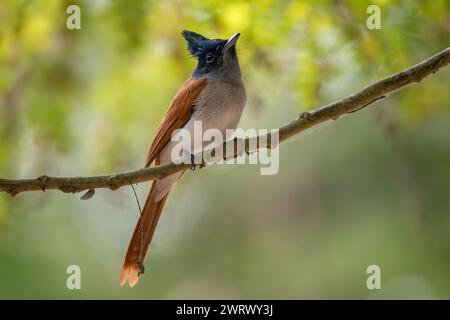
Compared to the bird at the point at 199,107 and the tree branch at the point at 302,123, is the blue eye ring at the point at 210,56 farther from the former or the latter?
the tree branch at the point at 302,123

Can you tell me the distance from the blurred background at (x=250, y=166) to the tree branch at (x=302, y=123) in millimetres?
335

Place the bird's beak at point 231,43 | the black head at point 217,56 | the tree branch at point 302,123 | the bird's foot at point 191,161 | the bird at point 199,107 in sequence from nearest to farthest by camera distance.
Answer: the tree branch at point 302,123 < the bird's foot at point 191,161 < the bird at point 199,107 < the bird's beak at point 231,43 < the black head at point 217,56

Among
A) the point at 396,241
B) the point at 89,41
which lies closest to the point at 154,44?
the point at 89,41

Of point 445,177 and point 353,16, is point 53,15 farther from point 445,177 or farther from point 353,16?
point 445,177

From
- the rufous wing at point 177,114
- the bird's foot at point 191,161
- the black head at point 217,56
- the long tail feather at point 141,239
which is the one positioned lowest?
the long tail feather at point 141,239

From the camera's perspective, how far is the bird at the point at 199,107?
368 cm

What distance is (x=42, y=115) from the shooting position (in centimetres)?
450

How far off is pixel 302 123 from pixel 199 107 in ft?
3.75

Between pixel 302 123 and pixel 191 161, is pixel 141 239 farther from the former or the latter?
pixel 302 123

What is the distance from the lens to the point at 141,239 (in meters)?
3.37

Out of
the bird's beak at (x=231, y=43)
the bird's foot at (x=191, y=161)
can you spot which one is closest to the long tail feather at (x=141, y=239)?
the bird's foot at (x=191, y=161)

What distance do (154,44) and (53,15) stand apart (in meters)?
0.79
